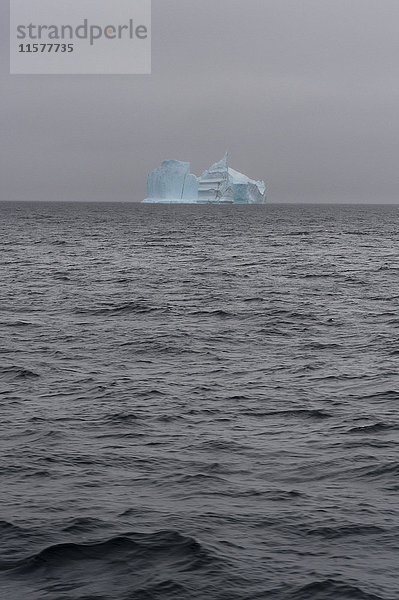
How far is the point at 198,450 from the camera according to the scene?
17984 mm

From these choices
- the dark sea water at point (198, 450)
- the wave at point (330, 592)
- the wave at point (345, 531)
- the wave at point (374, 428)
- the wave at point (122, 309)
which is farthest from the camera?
the wave at point (122, 309)

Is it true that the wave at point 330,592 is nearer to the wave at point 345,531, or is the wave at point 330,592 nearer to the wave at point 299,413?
the wave at point 345,531

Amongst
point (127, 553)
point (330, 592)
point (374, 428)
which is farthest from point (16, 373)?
point (330, 592)

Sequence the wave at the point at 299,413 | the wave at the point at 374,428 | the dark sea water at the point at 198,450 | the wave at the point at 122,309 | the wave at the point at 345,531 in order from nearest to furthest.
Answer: the dark sea water at the point at 198,450 → the wave at the point at 345,531 → the wave at the point at 374,428 → the wave at the point at 299,413 → the wave at the point at 122,309

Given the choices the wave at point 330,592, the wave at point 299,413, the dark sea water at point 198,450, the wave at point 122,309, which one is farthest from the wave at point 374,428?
the wave at point 122,309

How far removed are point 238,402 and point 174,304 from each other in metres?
19.9

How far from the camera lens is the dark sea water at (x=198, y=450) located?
487 inches

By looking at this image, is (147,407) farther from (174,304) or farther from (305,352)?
(174,304)

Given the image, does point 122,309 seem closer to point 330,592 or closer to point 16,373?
point 16,373

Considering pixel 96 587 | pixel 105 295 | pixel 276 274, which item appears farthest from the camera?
pixel 276 274

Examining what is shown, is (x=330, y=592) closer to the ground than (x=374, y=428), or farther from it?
closer to the ground

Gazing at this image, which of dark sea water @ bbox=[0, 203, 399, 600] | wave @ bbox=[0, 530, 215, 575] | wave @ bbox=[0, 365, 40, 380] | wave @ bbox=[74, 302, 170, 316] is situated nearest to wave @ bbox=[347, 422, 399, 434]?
dark sea water @ bbox=[0, 203, 399, 600]

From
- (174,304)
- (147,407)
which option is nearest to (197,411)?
(147,407)

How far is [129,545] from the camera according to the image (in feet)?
42.9
